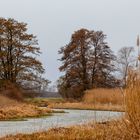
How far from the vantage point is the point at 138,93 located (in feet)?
28.1

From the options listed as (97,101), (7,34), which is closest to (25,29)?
(7,34)

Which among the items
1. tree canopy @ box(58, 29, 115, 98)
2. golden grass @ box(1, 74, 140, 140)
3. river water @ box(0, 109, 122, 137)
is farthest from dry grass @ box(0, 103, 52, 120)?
tree canopy @ box(58, 29, 115, 98)

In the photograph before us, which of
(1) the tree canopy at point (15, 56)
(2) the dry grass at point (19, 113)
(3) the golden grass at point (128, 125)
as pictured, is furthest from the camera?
(1) the tree canopy at point (15, 56)

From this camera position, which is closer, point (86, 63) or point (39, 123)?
point (39, 123)

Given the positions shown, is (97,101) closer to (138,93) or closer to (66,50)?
(66,50)

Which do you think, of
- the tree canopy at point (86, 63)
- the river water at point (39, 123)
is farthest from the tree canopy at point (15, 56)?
the river water at point (39, 123)

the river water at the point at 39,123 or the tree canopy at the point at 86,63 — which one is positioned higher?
the tree canopy at the point at 86,63

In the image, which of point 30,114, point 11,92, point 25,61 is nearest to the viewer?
point 30,114

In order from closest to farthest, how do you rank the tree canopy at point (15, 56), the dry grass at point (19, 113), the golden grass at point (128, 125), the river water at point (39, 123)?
the golden grass at point (128, 125)
the river water at point (39, 123)
the dry grass at point (19, 113)
the tree canopy at point (15, 56)

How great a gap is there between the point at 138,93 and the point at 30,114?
57.3 ft

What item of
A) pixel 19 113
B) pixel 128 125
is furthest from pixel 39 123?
pixel 128 125

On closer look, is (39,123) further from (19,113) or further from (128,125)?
(128,125)

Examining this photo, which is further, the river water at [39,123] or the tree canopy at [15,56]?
the tree canopy at [15,56]

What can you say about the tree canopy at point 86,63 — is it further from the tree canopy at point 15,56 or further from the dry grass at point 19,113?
the dry grass at point 19,113
